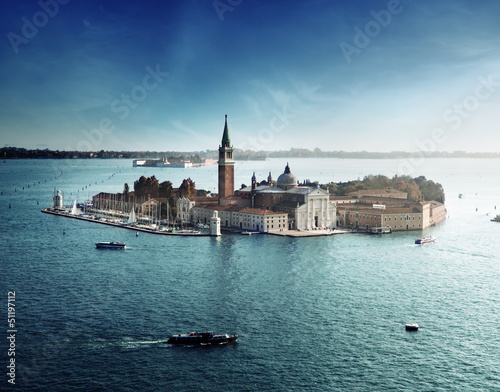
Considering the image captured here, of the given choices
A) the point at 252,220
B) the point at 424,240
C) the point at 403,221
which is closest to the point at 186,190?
the point at 252,220

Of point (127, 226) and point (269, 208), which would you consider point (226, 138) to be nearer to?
point (269, 208)

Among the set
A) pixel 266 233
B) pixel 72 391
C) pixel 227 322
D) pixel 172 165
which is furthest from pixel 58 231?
pixel 172 165

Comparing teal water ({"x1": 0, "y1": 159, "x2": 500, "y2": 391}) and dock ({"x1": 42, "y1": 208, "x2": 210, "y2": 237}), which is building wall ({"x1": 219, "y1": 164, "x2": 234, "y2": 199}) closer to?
dock ({"x1": 42, "y1": 208, "x2": 210, "y2": 237})

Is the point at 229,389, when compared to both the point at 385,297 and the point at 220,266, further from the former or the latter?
the point at 220,266

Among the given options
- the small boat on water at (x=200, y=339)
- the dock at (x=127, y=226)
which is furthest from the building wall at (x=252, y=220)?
the small boat on water at (x=200, y=339)

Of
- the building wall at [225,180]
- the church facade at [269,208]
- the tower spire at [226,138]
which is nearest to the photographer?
the church facade at [269,208]

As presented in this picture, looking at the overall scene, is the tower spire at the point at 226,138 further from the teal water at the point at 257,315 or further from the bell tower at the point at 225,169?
the teal water at the point at 257,315

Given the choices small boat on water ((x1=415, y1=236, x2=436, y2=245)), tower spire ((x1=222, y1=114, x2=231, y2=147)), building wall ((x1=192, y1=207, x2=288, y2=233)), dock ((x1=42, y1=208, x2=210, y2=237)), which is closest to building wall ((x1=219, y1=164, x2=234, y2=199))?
tower spire ((x1=222, y1=114, x2=231, y2=147))
